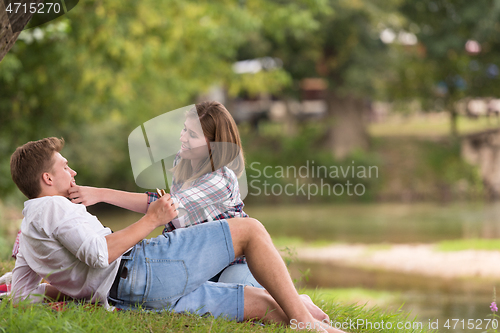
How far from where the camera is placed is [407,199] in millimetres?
17766

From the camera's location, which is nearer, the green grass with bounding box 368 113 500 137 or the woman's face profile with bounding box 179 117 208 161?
the woman's face profile with bounding box 179 117 208 161

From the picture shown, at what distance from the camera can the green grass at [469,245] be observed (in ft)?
32.6

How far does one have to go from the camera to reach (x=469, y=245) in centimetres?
1013

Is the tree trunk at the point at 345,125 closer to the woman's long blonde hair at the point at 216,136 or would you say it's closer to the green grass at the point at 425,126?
the green grass at the point at 425,126

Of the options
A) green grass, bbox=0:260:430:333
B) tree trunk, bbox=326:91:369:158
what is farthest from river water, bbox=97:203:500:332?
tree trunk, bbox=326:91:369:158

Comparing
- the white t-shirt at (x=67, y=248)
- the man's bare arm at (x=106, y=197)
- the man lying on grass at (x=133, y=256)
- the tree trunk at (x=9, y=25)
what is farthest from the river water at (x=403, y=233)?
the tree trunk at (x=9, y=25)

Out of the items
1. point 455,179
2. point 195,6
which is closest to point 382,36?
point 455,179

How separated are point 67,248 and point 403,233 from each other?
10.4 meters

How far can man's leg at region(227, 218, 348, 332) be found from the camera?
2.69m

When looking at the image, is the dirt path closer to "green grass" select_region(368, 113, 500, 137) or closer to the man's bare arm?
the man's bare arm

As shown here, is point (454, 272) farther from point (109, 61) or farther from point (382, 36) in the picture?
point (382, 36)

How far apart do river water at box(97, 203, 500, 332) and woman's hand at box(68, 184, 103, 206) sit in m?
2.22

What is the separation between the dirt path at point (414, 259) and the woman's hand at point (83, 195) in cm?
619

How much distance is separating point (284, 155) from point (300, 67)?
3221 mm
